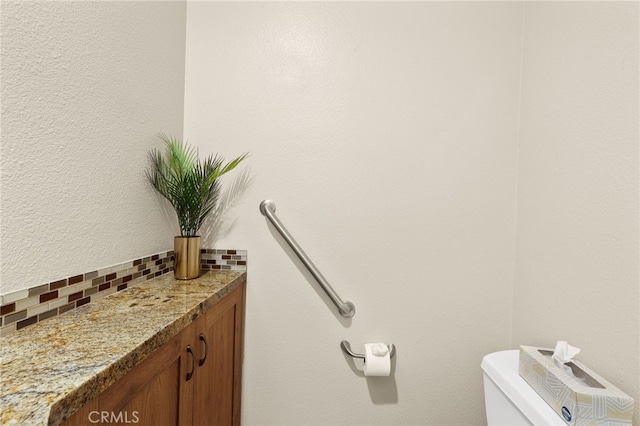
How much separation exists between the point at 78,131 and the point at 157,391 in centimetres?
59

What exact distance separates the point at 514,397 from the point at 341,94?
3.38ft

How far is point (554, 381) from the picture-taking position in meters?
0.63

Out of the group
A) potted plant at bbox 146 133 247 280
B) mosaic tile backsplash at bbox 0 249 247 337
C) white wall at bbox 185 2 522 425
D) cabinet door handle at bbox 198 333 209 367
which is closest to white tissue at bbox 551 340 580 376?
white wall at bbox 185 2 522 425

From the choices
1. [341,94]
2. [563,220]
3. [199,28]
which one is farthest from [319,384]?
[199,28]

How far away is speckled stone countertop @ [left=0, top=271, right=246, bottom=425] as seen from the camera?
352mm

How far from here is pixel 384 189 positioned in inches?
43.2

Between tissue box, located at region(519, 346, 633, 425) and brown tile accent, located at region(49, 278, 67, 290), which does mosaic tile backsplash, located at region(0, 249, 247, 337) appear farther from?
tissue box, located at region(519, 346, 633, 425)

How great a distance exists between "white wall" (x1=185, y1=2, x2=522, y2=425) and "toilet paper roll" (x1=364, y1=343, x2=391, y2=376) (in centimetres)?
8

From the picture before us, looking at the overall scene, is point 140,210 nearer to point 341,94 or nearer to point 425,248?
point 341,94

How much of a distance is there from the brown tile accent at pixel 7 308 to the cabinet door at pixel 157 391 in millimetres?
265

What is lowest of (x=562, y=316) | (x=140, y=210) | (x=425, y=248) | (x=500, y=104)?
(x=562, y=316)

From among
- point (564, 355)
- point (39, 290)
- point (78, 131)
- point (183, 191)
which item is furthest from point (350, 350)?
point (78, 131)

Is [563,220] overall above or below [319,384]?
above

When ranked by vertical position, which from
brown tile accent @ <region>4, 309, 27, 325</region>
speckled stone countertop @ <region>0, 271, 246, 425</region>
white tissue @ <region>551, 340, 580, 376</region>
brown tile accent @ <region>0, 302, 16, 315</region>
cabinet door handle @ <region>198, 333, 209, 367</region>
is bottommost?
cabinet door handle @ <region>198, 333, 209, 367</region>
